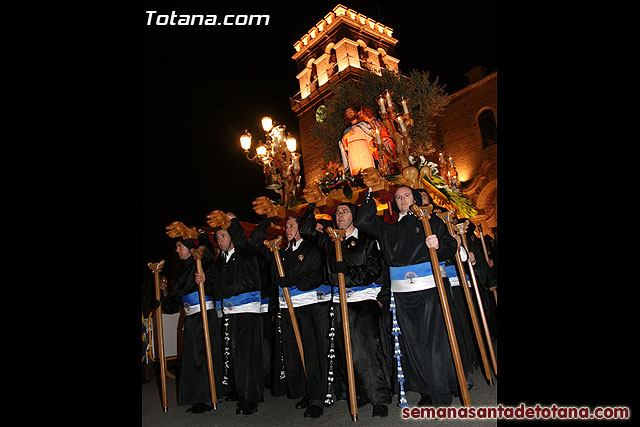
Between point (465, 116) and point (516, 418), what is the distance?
21450mm

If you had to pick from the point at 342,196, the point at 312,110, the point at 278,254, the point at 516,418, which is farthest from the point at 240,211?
the point at 516,418

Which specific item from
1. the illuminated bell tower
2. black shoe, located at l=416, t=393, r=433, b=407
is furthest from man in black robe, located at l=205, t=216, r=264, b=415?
the illuminated bell tower

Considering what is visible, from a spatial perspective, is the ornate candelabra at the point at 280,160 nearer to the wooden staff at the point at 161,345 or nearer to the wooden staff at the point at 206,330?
the wooden staff at the point at 161,345

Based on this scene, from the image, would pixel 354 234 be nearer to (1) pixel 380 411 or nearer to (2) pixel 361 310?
(2) pixel 361 310

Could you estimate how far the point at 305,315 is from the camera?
429 centimetres

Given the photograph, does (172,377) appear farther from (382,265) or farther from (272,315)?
(382,265)

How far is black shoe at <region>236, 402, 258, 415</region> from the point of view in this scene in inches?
157

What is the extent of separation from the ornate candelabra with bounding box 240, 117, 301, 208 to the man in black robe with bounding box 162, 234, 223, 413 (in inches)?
178

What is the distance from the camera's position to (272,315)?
5.30 metres

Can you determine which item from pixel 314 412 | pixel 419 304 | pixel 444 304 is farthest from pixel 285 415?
pixel 444 304

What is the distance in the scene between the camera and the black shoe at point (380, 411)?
335cm

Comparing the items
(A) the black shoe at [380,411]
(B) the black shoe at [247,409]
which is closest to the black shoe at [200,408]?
(B) the black shoe at [247,409]

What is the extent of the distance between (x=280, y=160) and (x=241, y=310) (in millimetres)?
6243

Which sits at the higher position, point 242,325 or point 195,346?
point 242,325
